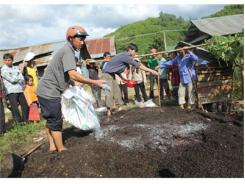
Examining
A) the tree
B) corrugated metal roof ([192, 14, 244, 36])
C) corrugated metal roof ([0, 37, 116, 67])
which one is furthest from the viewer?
corrugated metal roof ([0, 37, 116, 67])

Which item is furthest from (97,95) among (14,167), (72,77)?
(14,167)

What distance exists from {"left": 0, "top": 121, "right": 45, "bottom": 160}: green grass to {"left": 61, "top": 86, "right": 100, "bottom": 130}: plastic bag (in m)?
1.30

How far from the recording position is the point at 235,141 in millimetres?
5199

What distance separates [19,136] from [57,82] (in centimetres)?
228

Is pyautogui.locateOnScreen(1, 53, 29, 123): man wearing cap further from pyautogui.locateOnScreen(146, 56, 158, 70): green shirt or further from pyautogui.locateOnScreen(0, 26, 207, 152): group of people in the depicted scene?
pyautogui.locateOnScreen(146, 56, 158, 70): green shirt

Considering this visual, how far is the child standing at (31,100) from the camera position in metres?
7.98

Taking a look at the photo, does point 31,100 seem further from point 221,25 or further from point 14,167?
point 221,25

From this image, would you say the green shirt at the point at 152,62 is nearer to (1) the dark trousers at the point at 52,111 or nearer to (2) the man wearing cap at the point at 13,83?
(2) the man wearing cap at the point at 13,83

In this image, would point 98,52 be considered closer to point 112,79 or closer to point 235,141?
point 112,79

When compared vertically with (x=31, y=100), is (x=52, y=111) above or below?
above

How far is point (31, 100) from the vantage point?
812cm

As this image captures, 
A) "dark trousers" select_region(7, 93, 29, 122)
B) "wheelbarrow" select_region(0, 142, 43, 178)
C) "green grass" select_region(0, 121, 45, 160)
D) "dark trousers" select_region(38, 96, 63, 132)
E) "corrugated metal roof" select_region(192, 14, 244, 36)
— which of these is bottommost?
"green grass" select_region(0, 121, 45, 160)

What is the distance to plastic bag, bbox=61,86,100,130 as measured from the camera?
5316 mm

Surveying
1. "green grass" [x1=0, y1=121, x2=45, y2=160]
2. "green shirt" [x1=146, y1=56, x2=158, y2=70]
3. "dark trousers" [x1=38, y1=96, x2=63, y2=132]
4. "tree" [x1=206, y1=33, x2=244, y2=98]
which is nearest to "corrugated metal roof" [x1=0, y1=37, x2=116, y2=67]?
"green shirt" [x1=146, y1=56, x2=158, y2=70]
